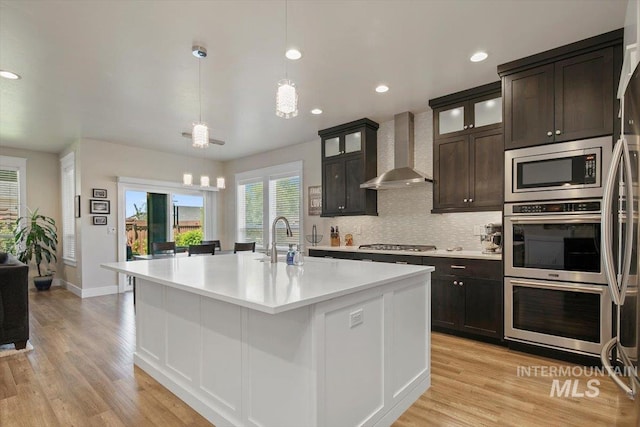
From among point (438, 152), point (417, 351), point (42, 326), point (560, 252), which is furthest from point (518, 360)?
point (42, 326)

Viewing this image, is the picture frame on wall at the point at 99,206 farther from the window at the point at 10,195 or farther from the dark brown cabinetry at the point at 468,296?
the dark brown cabinetry at the point at 468,296

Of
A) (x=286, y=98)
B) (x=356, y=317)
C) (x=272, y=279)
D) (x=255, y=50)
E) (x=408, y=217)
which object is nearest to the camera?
(x=356, y=317)

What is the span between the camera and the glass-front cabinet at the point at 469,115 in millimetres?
3488

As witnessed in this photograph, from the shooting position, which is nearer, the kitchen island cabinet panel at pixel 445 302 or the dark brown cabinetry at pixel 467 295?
the dark brown cabinetry at pixel 467 295

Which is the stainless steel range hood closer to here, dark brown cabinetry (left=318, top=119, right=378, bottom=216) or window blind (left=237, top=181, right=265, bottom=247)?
dark brown cabinetry (left=318, top=119, right=378, bottom=216)

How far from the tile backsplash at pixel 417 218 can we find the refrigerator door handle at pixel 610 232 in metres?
2.23

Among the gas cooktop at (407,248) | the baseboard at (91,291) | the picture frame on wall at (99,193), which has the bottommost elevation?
the baseboard at (91,291)

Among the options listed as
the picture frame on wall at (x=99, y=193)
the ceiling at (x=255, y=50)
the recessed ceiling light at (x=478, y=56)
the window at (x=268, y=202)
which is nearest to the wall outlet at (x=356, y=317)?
the ceiling at (x=255, y=50)

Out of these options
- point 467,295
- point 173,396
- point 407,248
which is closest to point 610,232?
point 467,295

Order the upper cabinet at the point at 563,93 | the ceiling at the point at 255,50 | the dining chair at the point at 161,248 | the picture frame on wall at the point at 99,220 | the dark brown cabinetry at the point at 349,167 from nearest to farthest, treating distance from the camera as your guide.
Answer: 1. the ceiling at the point at 255,50
2. the upper cabinet at the point at 563,93
3. the dark brown cabinetry at the point at 349,167
4. the dining chair at the point at 161,248
5. the picture frame on wall at the point at 99,220

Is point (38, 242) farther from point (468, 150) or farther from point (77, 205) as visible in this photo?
point (468, 150)

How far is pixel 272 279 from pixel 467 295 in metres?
2.36

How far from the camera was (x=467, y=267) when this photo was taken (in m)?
3.35

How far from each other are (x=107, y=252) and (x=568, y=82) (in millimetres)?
6798
